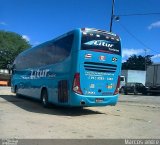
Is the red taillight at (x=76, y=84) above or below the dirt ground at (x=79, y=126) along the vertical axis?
above

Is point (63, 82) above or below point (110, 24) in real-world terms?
below

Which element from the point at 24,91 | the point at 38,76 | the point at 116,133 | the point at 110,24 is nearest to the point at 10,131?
the point at 116,133

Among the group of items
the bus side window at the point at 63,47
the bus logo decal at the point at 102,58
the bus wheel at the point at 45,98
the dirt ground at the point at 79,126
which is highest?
the bus side window at the point at 63,47

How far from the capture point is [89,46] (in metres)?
16.5

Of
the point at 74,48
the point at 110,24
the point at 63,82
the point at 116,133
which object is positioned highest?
the point at 110,24

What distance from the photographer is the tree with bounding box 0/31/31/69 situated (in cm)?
7819

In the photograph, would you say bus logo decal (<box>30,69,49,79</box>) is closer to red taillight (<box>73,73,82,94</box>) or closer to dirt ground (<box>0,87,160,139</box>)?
dirt ground (<box>0,87,160,139</box>)

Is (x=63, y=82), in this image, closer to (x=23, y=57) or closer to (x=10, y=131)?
(x=10, y=131)

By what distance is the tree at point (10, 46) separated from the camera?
257 feet

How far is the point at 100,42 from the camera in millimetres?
16828

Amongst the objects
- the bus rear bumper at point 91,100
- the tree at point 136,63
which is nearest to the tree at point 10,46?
the tree at point 136,63

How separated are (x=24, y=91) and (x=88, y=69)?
9186 mm

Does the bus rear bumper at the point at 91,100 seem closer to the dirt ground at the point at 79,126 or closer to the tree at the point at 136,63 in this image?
the dirt ground at the point at 79,126

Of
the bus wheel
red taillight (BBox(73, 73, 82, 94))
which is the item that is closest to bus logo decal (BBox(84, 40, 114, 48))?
red taillight (BBox(73, 73, 82, 94))
